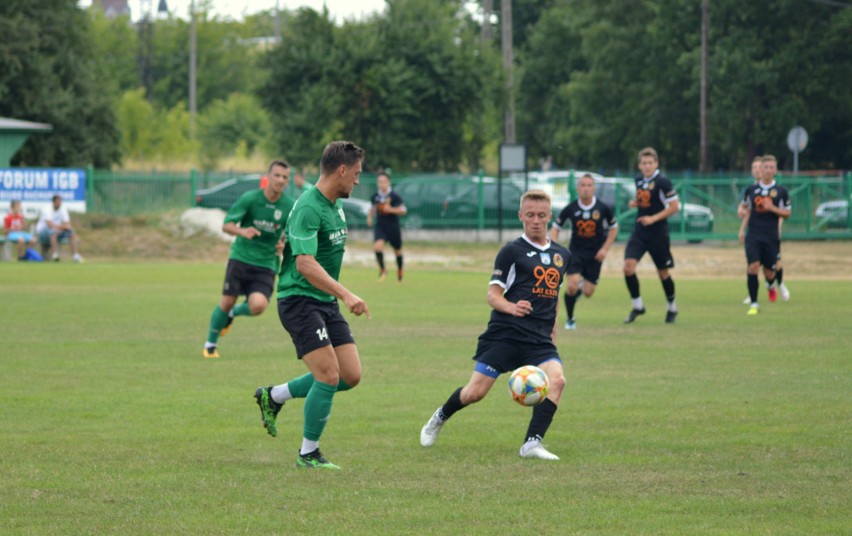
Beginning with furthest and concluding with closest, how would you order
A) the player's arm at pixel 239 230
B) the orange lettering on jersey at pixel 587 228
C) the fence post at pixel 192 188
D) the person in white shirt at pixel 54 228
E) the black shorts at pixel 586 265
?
the fence post at pixel 192 188
the person in white shirt at pixel 54 228
the black shorts at pixel 586 265
the orange lettering on jersey at pixel 587 228
the player's arm at pixel 239 230

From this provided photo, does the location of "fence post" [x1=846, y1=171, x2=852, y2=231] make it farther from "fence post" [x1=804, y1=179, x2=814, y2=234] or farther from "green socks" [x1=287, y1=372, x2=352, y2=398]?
"green socks" [x1=287, y1=372, x2=352, y2=398]

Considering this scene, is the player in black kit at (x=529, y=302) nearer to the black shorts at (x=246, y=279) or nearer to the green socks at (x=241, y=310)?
the black shorts at (x=246, y=279)

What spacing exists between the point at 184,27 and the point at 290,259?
8713cm

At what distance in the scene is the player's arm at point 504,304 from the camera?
782 centimetres

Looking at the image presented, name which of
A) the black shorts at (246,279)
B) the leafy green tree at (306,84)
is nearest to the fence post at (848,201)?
the leafy green tree at (306,84)

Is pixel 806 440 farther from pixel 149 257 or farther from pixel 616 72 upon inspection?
pixel 616 72

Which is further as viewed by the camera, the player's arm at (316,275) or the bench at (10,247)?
the bench at (10,247)

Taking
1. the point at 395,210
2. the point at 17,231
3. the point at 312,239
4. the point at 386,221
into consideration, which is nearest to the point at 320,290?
the point at 312,239

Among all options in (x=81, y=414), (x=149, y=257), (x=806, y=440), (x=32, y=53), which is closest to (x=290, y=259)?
(x=81, y=414)

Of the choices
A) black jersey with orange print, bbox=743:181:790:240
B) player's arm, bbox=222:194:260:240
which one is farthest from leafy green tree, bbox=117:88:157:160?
player's arm, bbox=222:194:260:240

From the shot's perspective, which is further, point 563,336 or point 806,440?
point 563,336

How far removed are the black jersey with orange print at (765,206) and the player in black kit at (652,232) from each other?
6.28 feet

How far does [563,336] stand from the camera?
50.2 feet

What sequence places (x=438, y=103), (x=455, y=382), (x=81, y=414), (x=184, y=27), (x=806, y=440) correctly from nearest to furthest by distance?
1. (x=806, y=440)
2. (x=81, y=414)
3. (x=455, y=382)
4. (x=438, y=103)
5. (x=184, y=27)
